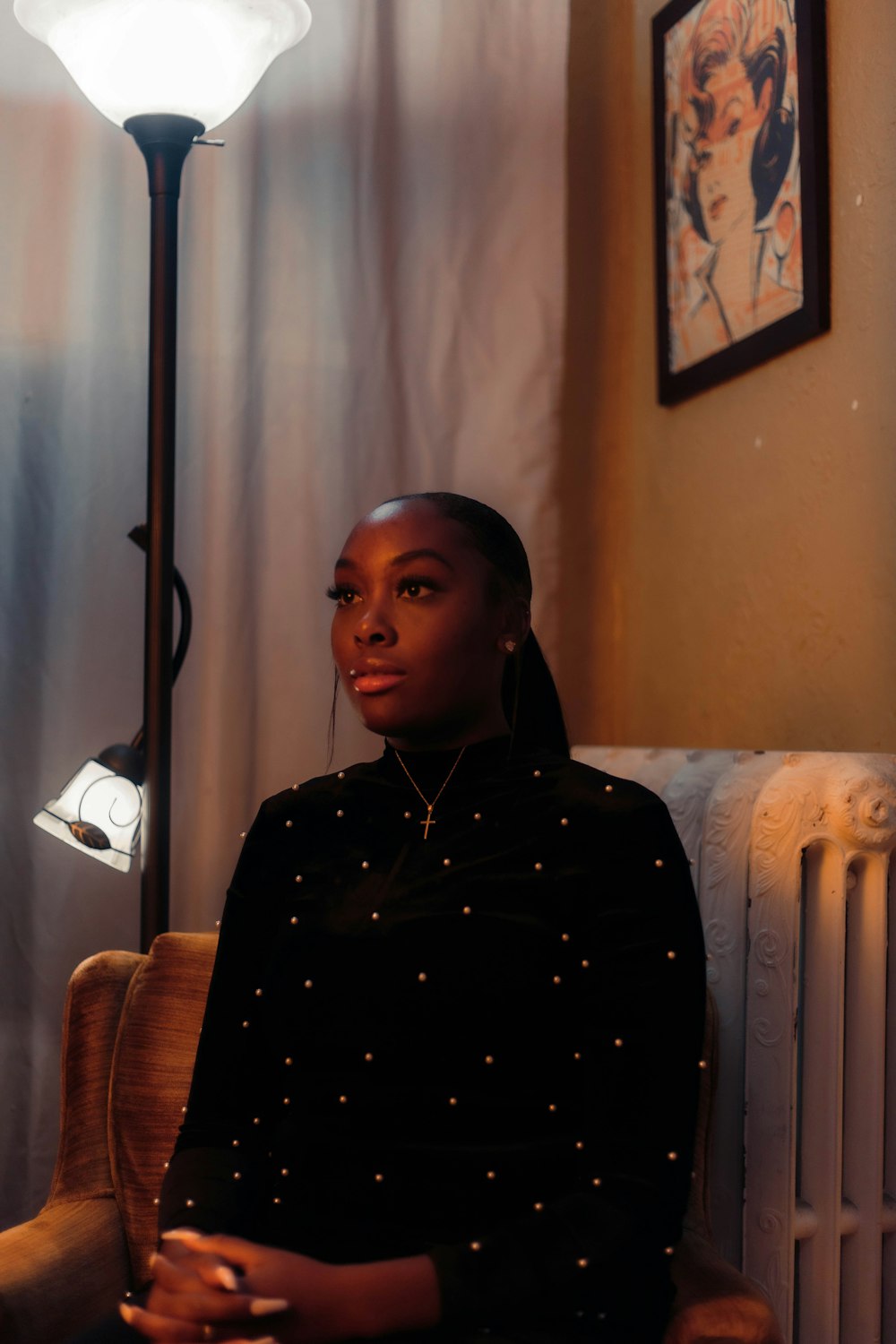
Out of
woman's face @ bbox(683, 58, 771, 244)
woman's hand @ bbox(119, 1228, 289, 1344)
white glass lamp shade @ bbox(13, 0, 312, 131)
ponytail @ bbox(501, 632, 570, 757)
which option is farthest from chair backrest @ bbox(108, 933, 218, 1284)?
woman's face @ bbox(683, 58, 771, 244)

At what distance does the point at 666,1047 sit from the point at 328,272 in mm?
1427

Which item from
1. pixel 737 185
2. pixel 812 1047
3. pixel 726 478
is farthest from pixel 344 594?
pixel 737 185

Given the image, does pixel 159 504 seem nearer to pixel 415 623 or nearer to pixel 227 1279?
pixel 415 623

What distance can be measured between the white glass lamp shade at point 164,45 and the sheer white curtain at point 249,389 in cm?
43

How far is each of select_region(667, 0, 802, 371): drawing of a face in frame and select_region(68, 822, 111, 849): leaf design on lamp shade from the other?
1100 millimetres

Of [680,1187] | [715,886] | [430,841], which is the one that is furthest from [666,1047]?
[715,886]

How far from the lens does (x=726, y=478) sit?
1.81 m

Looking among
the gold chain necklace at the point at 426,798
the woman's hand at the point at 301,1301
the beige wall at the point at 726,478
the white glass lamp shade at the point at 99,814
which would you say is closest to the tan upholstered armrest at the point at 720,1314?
the woman's hand at the point at 301,1301

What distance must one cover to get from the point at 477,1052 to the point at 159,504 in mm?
834

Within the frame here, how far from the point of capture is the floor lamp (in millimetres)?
1386

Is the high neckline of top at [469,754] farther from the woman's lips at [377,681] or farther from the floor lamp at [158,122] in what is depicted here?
the floor lamp at [158,122]

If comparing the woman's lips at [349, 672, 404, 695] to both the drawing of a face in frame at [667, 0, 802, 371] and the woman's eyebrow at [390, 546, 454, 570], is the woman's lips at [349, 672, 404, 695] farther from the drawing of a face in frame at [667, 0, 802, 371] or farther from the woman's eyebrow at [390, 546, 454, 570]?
the drawing of a face in frame at [667, 0, 802, 371]

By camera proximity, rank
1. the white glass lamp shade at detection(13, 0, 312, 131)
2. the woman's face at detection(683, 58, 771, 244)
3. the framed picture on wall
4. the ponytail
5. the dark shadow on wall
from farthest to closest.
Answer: the dark shadow on wall, the woman's face at detection(683, 58, 771, 244), the framed picture on wall, the white glass lamp shade at detection(13, 0, 312, 131), the ponytail

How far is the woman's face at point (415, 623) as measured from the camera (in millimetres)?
1001
